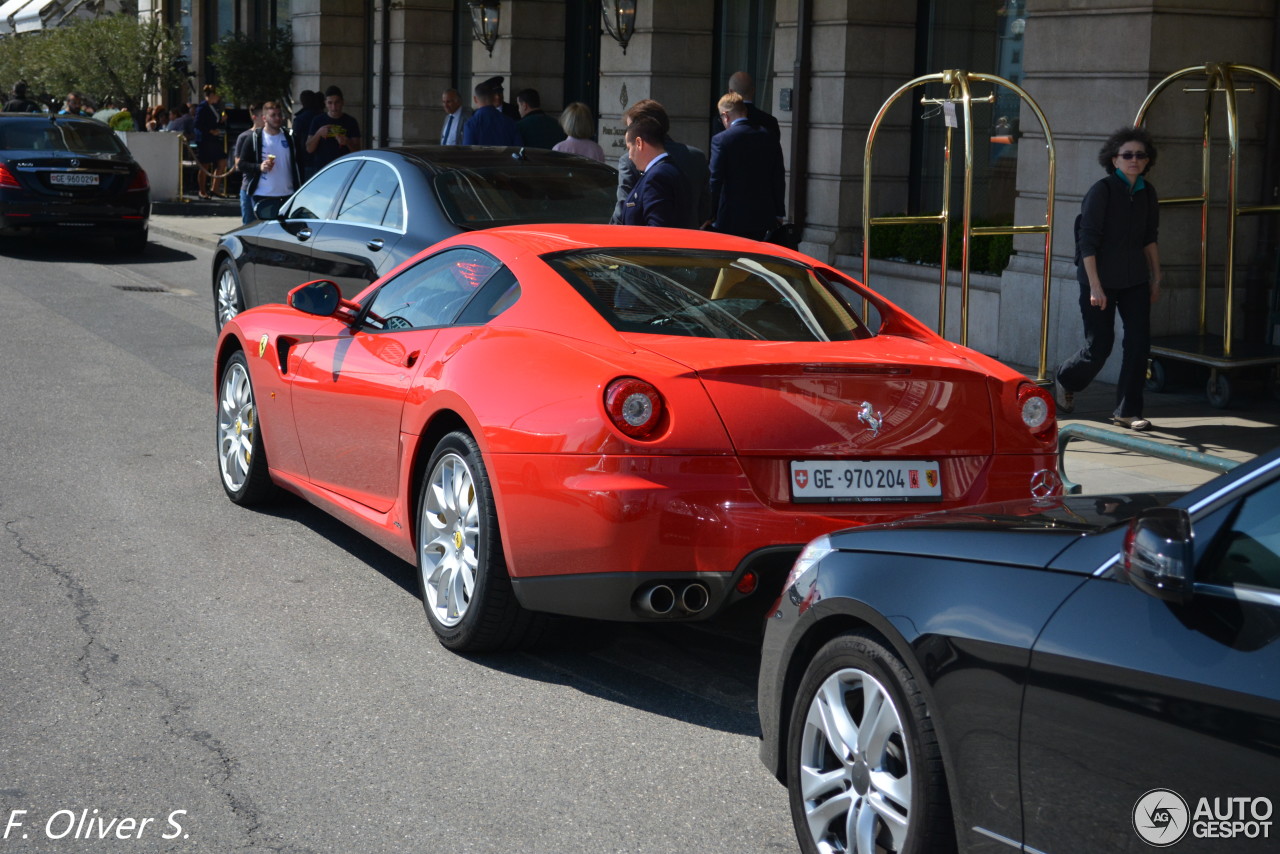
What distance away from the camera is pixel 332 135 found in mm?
19266

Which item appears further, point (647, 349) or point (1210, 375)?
point (1210, 375)

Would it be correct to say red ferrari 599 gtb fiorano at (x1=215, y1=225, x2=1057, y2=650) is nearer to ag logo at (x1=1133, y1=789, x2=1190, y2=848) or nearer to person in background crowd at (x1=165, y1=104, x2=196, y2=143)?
ag logo at (x1=1133, y1=789, x2=1190, y2=848)

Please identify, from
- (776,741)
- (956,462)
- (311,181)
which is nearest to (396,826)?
(776,741)

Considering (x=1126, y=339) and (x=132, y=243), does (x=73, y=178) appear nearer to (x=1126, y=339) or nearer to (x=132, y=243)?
(x=132, y=243)

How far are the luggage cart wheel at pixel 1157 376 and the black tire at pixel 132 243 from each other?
13517 mm

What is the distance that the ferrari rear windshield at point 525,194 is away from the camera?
9102mm

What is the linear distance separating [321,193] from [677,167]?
2.60 metres

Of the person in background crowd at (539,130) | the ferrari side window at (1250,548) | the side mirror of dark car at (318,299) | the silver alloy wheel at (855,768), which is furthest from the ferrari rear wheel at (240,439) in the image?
the person in background crowd at (539,130)

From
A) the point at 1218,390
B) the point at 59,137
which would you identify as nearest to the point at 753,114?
the point at 1218,390

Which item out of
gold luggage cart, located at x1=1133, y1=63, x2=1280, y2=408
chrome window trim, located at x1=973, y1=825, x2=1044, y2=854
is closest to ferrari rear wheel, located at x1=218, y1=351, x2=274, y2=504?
chrome window trim, located at x1=973, y1=825, x2=1044, y2=854

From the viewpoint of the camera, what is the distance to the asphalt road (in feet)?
12.9

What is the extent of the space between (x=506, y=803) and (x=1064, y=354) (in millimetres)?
8540

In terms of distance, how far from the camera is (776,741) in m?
3.78

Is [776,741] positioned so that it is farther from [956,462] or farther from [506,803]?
[956,462]
